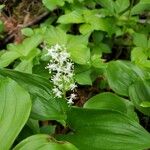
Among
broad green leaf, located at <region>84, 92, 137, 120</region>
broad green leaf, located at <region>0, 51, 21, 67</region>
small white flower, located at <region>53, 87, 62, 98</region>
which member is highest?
small white flower, located at <region>53, 87, 62, 98</region>

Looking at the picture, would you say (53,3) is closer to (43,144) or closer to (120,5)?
(120,5)

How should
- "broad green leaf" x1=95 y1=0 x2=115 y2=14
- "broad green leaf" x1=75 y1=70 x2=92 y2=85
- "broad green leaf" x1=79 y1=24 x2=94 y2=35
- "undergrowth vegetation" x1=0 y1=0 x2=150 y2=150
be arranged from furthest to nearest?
1. "broad green leaf" x1=95 y1=0 x2=115 y2=14
2. "broad green leaf" x1=79 y1=24 x2=94 y2=35
3. "broad green leaf" x1=75 y1=70 x2=92 y2=85
4. "undergrowth vegetation" x1=0 y1=0 x2=150 y2=150

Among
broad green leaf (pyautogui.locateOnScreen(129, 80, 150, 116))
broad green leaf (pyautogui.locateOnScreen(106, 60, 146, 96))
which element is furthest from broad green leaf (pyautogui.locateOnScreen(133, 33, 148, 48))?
broad green leaf (pyautogui.locateOnScreen(129, 80, 150, 116))

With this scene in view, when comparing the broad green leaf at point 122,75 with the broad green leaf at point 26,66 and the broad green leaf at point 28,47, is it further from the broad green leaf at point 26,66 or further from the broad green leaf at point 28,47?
the broad green leaf at point 28,47

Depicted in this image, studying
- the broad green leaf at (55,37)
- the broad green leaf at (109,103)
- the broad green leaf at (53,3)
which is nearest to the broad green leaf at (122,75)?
the broad green leaf at (109,103)

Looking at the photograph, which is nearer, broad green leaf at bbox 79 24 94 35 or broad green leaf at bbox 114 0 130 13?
broad green leaf at bbox 79 24 94 35

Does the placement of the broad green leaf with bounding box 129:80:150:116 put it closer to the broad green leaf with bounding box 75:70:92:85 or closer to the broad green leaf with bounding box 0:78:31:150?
the broad green leaf with bounding box 75:70:92:85

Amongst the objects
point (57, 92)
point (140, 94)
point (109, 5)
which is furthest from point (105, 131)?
point (109, 5)
